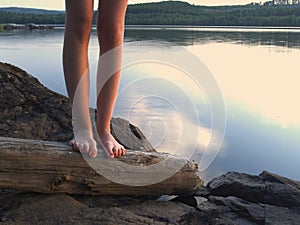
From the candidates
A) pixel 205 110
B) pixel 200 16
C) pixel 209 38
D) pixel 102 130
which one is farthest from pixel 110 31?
pixel 200 16

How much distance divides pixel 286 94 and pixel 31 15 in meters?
54.4

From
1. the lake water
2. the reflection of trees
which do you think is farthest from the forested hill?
the lake water

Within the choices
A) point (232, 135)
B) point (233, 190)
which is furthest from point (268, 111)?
point (233, 190)

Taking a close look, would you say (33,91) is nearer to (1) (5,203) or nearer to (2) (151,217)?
(1) (5,203)

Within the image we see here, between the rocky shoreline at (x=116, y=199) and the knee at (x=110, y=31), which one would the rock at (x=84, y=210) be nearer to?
the rocky shoreline at (x=116, y=199)

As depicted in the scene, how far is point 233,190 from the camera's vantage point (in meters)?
3.78

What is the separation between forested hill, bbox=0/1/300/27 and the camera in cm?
4922

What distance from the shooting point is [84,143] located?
2.86 meters

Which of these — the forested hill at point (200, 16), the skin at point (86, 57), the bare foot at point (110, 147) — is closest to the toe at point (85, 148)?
the skin at point (86, 57)

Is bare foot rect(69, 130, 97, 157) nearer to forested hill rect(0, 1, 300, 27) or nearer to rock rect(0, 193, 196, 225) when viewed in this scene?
rock rect(0, 193, 196, 225)

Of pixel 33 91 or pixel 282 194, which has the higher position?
pixel 33 91

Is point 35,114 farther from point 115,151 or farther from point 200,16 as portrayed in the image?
point 200,16

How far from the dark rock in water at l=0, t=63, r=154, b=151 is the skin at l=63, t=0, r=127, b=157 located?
33.9 inches

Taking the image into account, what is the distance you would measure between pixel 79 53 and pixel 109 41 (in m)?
0.21
